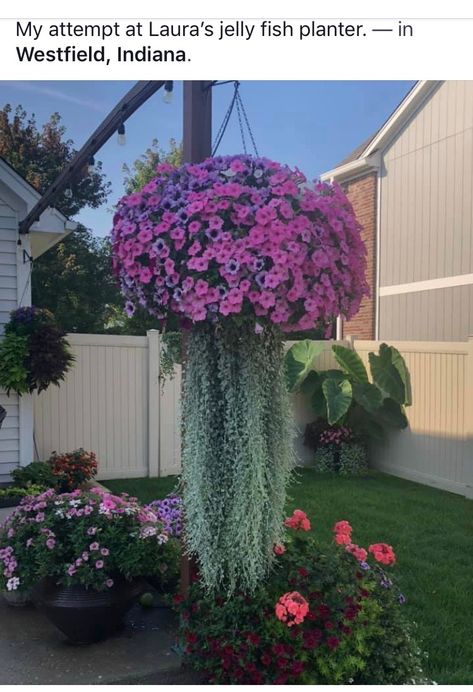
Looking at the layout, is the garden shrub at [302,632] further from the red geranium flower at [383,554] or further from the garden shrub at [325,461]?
the garden shrub at [325,461]

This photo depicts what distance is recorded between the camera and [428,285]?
980cm

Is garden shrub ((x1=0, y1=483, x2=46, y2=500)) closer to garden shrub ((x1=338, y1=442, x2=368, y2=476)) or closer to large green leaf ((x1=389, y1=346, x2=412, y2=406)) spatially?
garden shrub ((x1=338, y1=442, x2=368, y2=476))

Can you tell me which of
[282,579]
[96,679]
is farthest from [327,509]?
[96,679]

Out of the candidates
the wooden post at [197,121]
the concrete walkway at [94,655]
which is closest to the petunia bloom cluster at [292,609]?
the concrete walkway at [94,655]

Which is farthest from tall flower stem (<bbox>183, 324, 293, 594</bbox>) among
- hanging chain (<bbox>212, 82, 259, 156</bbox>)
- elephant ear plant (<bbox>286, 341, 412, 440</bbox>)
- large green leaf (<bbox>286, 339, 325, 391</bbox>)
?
large green leaf (<bbox>286, 339, 325, 391</bbox>)

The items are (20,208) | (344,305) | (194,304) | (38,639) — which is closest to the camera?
(194,304)

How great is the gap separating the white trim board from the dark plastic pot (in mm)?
7521

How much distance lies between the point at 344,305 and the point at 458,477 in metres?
5.12

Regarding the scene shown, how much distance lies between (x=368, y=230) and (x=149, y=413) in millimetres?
5769

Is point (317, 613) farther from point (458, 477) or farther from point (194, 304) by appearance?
point (458, 477)

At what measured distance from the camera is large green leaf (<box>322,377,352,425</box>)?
25.5ft

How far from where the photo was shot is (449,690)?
2.51 m

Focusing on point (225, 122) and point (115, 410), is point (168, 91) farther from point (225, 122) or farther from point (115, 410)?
point (115, 410)

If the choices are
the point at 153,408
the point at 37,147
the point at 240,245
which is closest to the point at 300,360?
the point at 153,408
